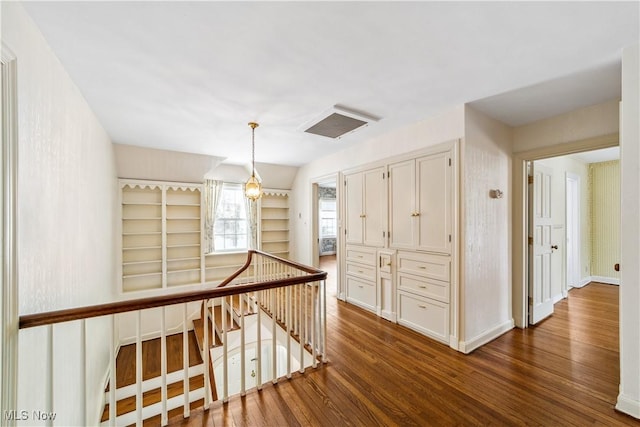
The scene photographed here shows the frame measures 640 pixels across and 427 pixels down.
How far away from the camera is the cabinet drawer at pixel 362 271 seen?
12.0ft

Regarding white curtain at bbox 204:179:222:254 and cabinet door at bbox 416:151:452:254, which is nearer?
cabinet door at bbox 416:151:452:254

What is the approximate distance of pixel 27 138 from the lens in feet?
4.63

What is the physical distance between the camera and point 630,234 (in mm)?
1751

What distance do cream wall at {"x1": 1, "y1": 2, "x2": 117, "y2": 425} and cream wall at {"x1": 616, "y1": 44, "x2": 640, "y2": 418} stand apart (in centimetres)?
358

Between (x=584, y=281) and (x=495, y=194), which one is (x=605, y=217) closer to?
(x=584, y=281)

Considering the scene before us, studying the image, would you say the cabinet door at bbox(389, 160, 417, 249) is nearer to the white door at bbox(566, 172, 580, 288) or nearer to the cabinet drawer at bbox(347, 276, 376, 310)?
the cabinet drawer at bbox(347, 276, 376, 310)

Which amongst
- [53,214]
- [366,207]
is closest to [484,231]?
[366,207]

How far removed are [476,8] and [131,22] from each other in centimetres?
196

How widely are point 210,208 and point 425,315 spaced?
4499 millimetres

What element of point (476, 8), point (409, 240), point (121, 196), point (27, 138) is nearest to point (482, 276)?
point (409, 240)

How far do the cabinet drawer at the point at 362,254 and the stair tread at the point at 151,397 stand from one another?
2779 mm

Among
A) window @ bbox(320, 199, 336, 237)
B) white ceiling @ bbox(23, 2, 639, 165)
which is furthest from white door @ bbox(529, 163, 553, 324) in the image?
window @ bbox(320, 199, 336, 237)

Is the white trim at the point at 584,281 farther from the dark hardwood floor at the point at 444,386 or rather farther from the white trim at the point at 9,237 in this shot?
the white trim at the point at 9,237

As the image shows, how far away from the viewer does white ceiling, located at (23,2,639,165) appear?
1.41 metres
